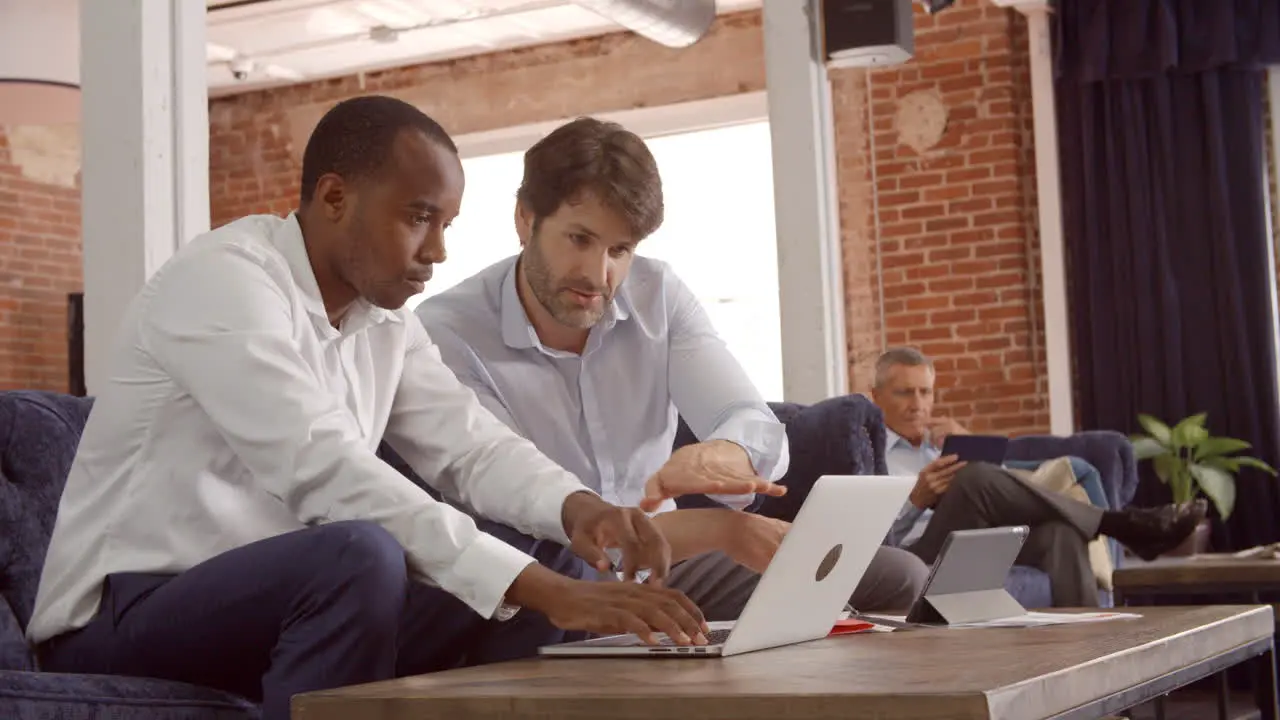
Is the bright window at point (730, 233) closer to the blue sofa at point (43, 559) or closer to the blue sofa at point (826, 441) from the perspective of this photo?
the blue sofa at point (826, 441)

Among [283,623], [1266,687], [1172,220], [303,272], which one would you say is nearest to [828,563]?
[283,623]

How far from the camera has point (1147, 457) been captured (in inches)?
243

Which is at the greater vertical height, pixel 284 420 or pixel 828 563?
pixel 284 420

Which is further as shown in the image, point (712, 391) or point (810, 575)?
point (712, 391)

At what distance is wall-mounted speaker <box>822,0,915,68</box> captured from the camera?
4234mm

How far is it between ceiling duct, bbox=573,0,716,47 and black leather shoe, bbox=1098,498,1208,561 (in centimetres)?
204

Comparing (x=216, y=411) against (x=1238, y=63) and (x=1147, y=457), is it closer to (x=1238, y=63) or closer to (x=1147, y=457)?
(x=1147, y=457)

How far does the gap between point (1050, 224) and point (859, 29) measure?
2.78 m

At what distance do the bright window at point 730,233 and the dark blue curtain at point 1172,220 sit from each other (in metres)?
1.49

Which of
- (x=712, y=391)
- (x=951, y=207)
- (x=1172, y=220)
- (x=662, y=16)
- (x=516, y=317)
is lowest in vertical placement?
(x=712, y=391)

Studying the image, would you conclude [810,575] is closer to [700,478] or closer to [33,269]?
[700,478]

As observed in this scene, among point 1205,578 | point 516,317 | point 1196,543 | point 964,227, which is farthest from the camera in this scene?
point 964,227

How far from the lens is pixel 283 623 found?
1.59 meters

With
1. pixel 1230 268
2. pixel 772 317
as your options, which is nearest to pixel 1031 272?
pixel 1230 268
